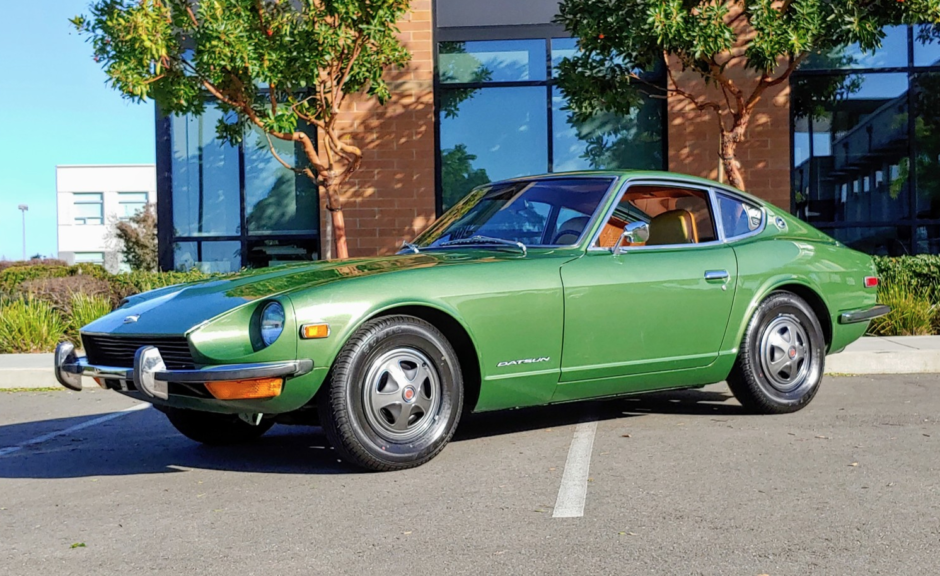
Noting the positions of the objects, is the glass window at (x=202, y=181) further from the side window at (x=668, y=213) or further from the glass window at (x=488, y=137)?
the side window at (x=668, y=213)

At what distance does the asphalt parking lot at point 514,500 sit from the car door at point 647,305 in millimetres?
459

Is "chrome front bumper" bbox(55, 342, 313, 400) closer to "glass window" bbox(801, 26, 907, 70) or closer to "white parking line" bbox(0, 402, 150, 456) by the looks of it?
"white parking line" bbox(0, 402, 150, 456)

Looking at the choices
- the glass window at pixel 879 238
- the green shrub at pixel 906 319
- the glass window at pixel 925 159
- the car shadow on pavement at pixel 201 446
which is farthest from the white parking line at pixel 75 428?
the glass window at pixel 925 159

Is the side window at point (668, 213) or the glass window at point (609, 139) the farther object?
the glass window at point (609, 139)

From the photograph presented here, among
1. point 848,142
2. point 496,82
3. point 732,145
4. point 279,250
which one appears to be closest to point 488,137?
point 496,82

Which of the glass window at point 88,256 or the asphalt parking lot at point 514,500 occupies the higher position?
the glass window at point 88,256

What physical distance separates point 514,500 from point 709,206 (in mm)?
2880

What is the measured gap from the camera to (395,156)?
15.5 metres

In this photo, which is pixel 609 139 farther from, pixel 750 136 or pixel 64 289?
pixel 64 289

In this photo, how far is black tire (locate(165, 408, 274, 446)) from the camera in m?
5.87

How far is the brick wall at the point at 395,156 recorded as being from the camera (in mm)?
15445

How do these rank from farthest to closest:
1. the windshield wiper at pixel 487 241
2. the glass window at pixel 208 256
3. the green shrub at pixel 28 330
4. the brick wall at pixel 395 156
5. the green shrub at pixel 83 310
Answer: the glass window at pixel 208 256, the brick wall at pixel 395 156, the green shrub at pixel 83 310, the green shrub at pixel 28 330, the windshield wiper at pixel 487 241

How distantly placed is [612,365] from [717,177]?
9881mm

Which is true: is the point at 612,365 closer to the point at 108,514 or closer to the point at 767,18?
the point at 108,514
